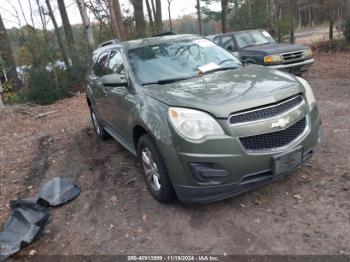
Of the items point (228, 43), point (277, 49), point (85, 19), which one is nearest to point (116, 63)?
point (277, 49)

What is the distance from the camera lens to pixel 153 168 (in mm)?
3996

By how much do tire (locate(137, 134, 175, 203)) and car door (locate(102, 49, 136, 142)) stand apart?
45 cm

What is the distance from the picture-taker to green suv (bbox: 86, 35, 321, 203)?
129 inches

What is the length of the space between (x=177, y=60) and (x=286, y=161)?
198cm

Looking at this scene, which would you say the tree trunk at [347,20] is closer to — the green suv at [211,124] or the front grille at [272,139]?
the green suv at [211,124]

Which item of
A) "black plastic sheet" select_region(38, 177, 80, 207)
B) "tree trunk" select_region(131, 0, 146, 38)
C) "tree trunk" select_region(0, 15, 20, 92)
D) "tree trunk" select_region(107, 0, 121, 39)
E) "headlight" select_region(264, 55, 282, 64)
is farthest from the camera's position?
"tree trunk" select_region(0, 15, 20, 92)

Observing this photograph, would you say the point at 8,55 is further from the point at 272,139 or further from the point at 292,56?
the point at 272,139

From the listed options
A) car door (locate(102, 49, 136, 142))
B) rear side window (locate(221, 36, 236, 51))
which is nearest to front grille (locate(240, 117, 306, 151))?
car door (locate(102, 49, 136, 142))

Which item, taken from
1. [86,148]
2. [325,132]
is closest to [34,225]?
[86,148]

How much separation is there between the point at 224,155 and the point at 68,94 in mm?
12505

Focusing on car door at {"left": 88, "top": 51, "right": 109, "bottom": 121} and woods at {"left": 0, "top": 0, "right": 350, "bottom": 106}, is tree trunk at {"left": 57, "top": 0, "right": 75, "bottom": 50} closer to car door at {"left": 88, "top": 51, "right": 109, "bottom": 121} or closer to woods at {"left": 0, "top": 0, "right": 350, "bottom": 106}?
woods at {"left": 0, "top": 0, "right": 350, "bottom": 106}

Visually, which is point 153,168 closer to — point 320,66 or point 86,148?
point 86,148

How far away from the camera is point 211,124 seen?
3293 mm

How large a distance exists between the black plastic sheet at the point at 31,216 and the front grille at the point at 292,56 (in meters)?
6.80
